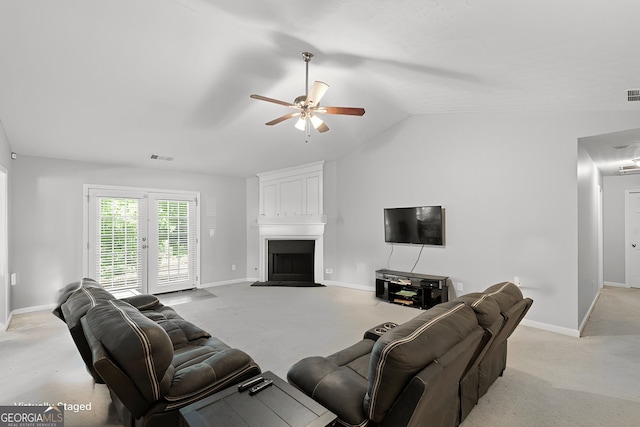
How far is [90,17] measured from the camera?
2.48 m

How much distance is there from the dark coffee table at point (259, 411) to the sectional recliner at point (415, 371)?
0.20 metres

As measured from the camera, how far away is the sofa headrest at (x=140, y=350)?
4.48 ft

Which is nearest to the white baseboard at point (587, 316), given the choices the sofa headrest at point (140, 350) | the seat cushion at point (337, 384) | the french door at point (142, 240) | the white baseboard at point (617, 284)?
the white baseboard at point (617, 284)

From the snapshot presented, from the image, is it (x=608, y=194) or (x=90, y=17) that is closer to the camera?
(x=90, y=17)

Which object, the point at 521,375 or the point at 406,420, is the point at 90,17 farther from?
the point at 521,375

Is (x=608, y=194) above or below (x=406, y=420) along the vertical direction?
above

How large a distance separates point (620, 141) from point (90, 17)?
5.86 m

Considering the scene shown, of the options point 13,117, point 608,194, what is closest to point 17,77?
point 13,117

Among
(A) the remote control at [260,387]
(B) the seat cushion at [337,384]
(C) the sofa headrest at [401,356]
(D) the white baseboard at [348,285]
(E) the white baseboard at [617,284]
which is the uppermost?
(C) the sofa headrest at [401,356]

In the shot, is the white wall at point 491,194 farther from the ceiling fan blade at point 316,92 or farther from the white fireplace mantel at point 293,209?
the ceiling fan blade at point 316,92

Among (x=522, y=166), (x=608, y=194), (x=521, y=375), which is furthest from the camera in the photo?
(x=608, y=194)

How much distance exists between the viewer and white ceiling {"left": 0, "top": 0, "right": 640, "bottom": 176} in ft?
7.47

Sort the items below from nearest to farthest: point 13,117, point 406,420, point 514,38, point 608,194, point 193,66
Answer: point 406,420 < point 514,38 < point 193,66 < point 13,117 < point 608,194

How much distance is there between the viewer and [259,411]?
51.8 inches
